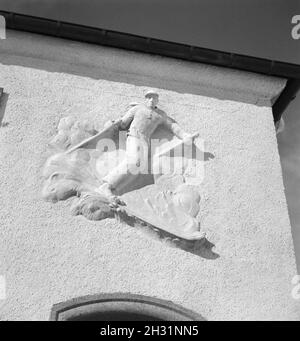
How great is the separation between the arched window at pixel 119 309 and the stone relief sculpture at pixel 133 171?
0.85 meters

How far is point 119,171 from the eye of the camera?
7.21 m

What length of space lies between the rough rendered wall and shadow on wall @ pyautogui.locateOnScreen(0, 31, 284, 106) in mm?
16

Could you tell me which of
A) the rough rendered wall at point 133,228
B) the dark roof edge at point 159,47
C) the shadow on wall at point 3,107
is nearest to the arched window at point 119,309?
the rough rendered wall at point 133,228

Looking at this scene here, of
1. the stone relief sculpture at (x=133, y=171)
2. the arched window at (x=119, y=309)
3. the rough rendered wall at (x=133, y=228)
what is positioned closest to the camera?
the arched window at (x=119, y=309)

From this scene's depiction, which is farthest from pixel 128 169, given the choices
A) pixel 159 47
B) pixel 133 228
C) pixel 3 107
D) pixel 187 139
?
pixel 159 47

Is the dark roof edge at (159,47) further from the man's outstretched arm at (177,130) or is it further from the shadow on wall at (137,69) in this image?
the man's outstretched arm at (177,130)

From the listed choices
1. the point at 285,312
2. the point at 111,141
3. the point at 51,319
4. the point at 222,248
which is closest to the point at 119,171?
the point at 111,141

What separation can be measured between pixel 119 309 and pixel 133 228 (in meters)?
1.01

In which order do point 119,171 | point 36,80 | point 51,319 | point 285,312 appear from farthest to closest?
point 36,80 < point 119,171 < point 285,312 < point 51,319

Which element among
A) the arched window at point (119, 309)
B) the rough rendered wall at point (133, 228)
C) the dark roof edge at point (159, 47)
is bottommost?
the arched window at point (119, 309)

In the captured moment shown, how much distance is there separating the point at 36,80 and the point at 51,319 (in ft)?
10.8

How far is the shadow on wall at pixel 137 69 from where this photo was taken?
8164mm
